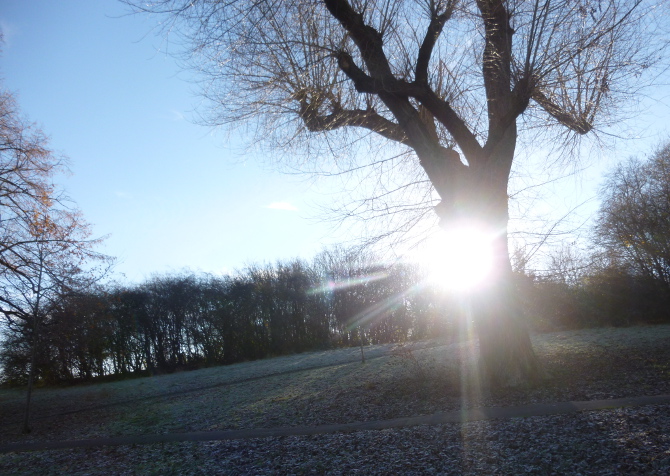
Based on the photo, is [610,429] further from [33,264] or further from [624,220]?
[624,220]

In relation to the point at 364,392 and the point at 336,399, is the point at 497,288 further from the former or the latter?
the point at 336,399

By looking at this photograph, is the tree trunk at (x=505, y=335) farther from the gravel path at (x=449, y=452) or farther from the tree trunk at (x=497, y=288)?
the gravel path at (x=449, y=452)

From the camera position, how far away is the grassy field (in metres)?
7.27

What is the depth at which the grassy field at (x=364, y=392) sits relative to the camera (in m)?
7.27

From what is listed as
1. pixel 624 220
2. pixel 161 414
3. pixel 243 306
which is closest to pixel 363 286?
pixel 243 306

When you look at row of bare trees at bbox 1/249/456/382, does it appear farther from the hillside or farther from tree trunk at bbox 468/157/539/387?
tree trunk at bbox 468/157/539/387

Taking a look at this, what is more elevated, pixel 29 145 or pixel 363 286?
pixel 29 145

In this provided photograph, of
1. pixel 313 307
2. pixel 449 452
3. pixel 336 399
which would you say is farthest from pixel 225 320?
pixel 449 452

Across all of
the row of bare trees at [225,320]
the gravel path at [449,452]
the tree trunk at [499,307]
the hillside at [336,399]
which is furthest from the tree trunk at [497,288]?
the row of bare trees at [225,320]

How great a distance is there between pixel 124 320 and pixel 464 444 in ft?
75.4

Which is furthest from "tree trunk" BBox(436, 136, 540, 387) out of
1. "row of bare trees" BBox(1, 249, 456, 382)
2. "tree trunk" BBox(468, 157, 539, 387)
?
"row of bare trees" BBox(1, 249, 456, 382)

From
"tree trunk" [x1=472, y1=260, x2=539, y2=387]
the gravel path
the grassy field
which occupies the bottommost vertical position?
the gravel path

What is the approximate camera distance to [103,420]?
11.3m

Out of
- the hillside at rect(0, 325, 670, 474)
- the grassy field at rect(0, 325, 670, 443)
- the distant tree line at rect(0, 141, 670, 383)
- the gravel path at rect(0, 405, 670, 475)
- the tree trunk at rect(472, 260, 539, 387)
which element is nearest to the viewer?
the gravel path at rect(0, 405, 670, 475)
